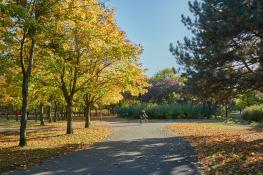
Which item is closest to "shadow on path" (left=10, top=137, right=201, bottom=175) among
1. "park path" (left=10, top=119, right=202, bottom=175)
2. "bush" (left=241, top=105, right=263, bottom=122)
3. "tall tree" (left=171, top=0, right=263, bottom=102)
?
"park path" (left=10, top=119, right=202, bottom=175)

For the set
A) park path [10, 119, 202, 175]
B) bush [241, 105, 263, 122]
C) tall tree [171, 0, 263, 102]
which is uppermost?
tall tree [171, 0, 263, 102]

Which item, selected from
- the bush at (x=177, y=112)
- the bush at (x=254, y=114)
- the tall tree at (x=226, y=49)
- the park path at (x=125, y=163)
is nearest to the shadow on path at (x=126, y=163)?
the park path at (x=125, y=163)

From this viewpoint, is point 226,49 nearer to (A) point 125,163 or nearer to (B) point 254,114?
(A) point 125,163

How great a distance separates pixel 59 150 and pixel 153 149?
442 centimetres

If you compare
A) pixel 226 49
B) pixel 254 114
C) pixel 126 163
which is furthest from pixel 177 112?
pixel 126 163

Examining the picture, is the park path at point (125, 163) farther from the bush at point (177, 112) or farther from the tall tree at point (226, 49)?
the bush at point (177, 112)

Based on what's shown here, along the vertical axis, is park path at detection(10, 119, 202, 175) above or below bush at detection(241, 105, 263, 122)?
below

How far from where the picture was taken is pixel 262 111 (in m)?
39.6

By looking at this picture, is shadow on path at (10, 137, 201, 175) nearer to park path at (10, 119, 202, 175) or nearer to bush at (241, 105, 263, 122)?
park path at (10, 119, 202, 175)

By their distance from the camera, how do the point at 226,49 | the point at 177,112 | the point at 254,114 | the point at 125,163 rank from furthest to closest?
the point at 177,112 < the point at 254,114 < the point at 226,49 < the point at 125,163

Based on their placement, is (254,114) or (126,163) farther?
(254,114)

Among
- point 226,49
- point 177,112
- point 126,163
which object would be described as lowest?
point 126,163

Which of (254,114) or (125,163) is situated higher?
(254,114)

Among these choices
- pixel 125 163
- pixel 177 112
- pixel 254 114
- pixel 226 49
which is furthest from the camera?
pixel 177 112
